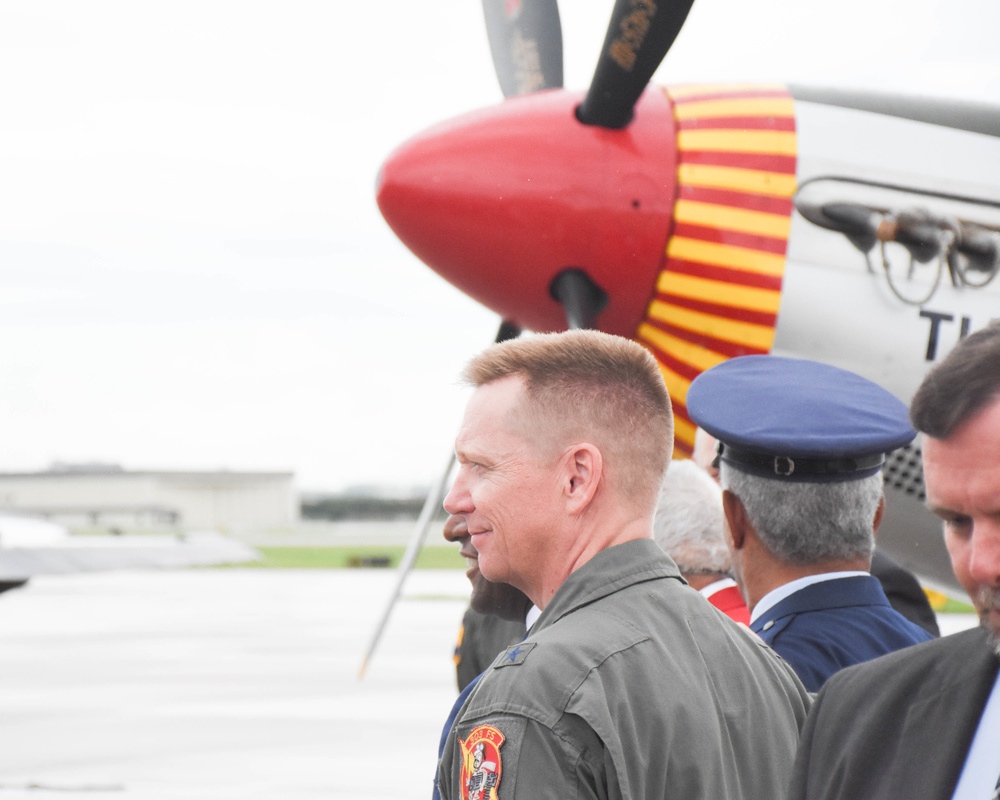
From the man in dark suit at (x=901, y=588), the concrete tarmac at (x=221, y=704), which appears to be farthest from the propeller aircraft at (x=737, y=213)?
the concrete tarmac at (x=221, y=704)

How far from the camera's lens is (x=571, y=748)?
1671 millimetres

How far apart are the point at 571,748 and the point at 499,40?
258 inches

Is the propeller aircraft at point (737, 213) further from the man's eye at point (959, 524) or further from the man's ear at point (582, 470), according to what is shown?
the man's eye at point (959, 524)

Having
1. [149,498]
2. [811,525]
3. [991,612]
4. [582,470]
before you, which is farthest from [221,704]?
[149,498]

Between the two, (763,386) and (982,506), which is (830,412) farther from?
(982,506)

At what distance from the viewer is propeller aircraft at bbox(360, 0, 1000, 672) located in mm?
5633

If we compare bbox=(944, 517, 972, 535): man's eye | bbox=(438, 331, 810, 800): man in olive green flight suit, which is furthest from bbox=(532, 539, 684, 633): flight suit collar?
bbox=(944, 517, 972, 535): man's eye

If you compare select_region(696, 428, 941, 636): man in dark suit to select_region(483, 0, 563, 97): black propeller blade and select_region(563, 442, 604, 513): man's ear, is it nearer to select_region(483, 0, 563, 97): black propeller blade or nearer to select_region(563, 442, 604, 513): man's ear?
select_region(563, 442, 604, 513): man's ear

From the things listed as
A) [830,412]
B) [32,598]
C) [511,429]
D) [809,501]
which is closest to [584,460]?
[511,429]

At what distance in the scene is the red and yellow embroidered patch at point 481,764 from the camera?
65.4 inches

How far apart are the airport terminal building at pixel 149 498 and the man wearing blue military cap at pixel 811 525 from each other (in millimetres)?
94657

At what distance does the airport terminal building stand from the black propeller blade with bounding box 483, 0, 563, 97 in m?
90.2

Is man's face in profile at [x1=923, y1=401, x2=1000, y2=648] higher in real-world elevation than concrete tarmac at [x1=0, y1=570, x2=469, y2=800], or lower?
higher

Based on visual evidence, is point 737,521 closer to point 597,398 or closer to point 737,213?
point 597,398
